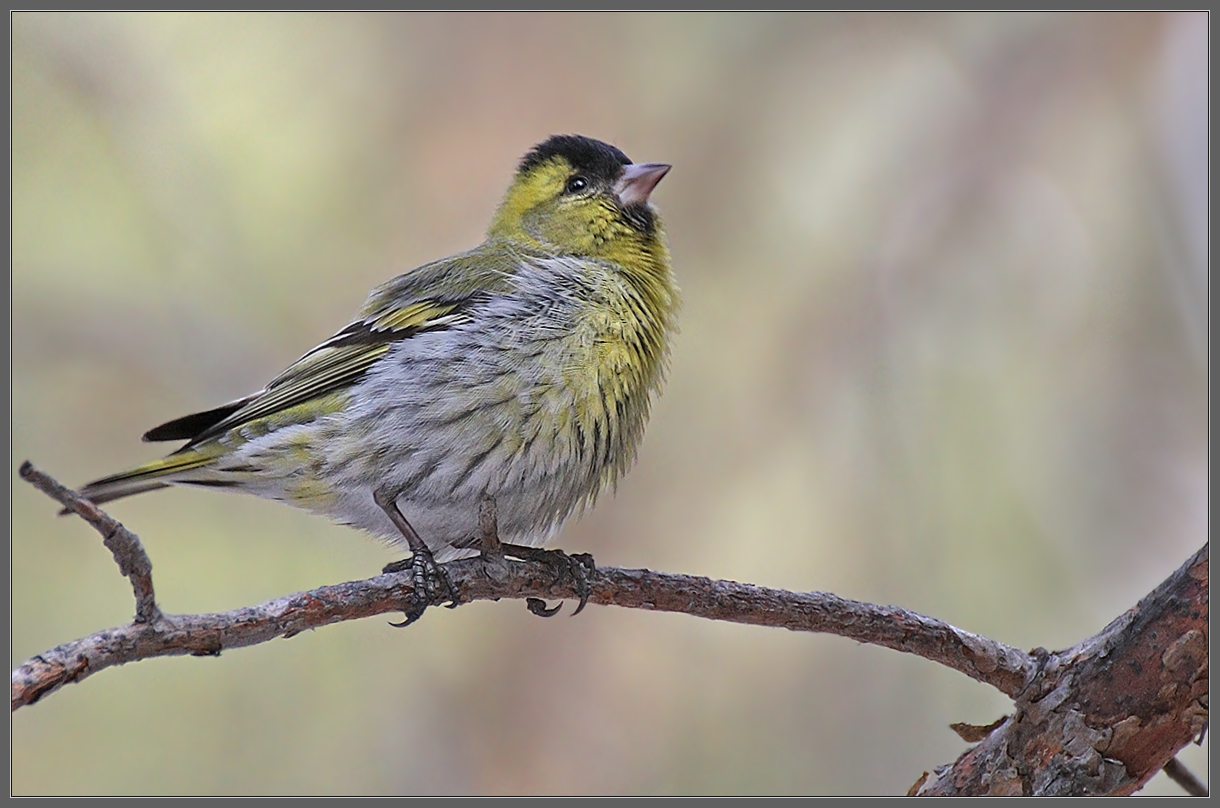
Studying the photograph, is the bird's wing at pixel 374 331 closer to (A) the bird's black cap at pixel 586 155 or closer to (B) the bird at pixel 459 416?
(B) the bird at pixel 459 416

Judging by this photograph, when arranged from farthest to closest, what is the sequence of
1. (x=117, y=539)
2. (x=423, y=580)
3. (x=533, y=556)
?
(x=533, y=556), (x=423, y=580), (x=117, y=539)

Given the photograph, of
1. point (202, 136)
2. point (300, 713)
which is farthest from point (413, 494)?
point (202, 136)

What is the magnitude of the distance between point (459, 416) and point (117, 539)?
1.83 m

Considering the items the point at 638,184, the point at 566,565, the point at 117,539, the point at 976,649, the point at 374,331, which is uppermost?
the point at 638,184

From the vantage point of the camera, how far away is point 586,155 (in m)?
5.32

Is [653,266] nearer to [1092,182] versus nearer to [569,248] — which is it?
[569,248]

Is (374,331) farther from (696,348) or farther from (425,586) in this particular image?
(696,348)

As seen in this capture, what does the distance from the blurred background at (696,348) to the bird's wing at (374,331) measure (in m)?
1.48

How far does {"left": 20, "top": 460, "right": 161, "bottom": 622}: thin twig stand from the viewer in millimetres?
2291

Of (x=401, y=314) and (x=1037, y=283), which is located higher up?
(x=1037, y=283)

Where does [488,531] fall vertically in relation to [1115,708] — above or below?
above

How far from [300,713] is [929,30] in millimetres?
5592

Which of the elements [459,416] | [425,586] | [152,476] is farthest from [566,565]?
[152,476]

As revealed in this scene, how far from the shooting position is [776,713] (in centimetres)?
595
